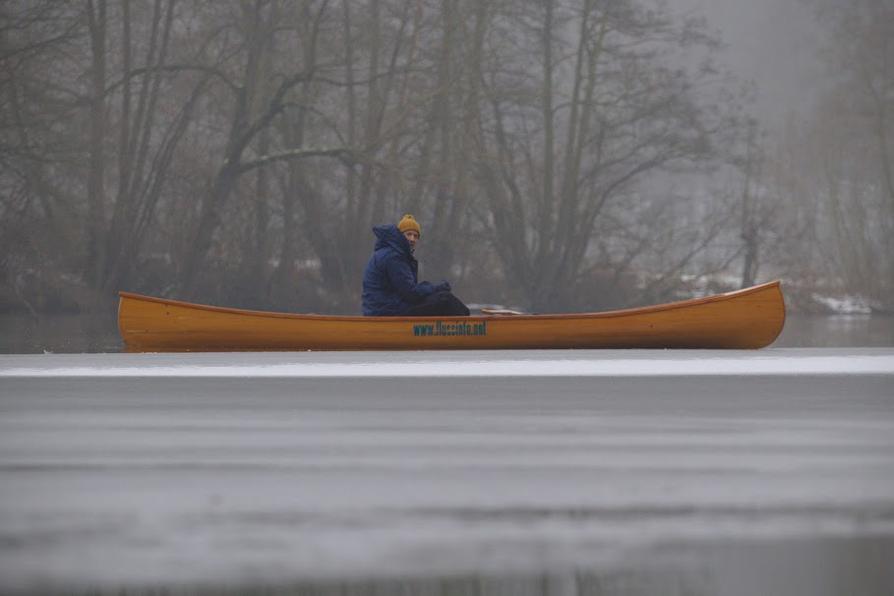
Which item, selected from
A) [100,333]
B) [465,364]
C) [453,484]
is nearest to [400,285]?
[465,364]

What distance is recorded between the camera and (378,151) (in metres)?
28.9

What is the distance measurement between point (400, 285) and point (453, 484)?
7224 millimetres

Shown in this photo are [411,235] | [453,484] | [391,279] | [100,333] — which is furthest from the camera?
[100,333]

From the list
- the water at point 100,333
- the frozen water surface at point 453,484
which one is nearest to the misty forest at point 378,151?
the water at point 100,333

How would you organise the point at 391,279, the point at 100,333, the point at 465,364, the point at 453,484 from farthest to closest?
1. the point at 100,333
2. the point at 391,279
3. the point at 465,364
4. the point at 453,484

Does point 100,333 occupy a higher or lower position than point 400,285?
lower

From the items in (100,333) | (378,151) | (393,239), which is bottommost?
(100,333)

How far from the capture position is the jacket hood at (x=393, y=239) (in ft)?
44.2

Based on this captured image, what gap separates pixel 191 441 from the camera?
25.2 ft

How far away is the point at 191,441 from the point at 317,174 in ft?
71.4

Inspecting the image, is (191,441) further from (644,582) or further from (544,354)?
(544,354)

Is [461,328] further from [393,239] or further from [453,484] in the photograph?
[453,484]

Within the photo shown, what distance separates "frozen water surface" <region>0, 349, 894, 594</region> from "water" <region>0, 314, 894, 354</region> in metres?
7.60

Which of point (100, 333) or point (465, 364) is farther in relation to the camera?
point (100, 333)
